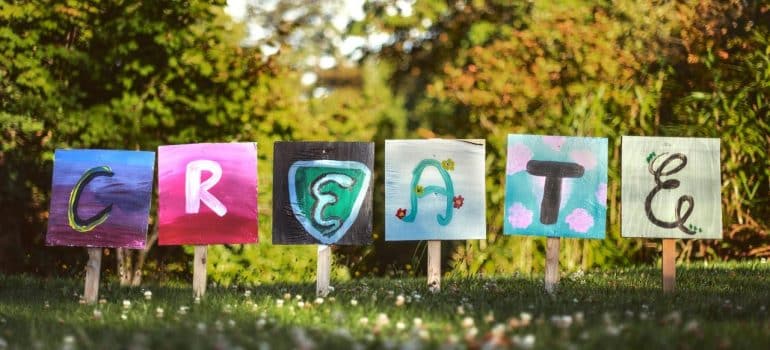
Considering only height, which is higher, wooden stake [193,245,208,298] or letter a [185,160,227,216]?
letter a [185,160,227,216]

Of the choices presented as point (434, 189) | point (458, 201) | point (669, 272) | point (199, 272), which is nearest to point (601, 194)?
point (669, 272)

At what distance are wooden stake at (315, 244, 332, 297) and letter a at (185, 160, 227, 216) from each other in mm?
768

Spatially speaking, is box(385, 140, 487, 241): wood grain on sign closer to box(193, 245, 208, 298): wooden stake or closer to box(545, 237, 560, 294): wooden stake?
box(545, 237, 560, 294): wooden stake

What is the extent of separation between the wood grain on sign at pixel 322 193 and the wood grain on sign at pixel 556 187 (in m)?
1.07

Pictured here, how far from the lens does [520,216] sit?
23.5ft

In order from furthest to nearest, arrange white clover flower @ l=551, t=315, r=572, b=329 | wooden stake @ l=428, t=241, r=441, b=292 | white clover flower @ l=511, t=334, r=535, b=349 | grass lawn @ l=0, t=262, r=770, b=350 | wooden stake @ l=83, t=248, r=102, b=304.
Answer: wooden stake @ l=428, t=241, r=441, b=292 < wooden stake @ l=83, t=248, r=102, b=304 < white clover flower @ l=551, t=315, r=572, b=329 < grass lawn @ l=0, t=262, r=770, b=350 < white clover flower @ l=511, t=334, r=535, b=349

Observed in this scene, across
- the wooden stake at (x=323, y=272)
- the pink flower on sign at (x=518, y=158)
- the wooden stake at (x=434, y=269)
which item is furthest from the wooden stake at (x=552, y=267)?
the wooden stake at (x=323, y=272)

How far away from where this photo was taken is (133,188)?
7113 mm

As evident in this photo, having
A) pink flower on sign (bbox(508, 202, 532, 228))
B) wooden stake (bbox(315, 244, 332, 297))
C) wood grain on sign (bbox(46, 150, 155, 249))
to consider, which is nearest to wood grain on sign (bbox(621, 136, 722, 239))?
pink flower on sign (bbox(508, 202, 532, 228))

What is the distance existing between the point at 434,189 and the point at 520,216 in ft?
2.16

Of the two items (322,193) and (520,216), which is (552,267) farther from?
(322,193)

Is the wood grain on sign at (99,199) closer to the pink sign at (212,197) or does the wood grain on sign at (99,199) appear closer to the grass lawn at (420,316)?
the pink sign at (212,197)

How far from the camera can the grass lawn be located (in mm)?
4379

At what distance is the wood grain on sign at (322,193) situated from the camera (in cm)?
719
